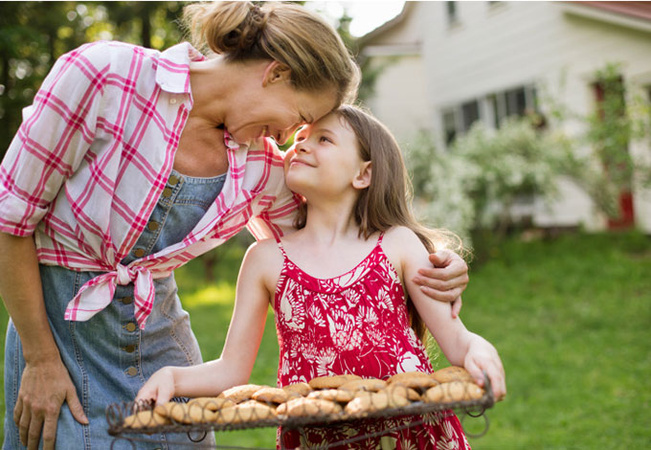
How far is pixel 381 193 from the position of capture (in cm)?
257

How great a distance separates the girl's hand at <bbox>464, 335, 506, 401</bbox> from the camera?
6.24 ft

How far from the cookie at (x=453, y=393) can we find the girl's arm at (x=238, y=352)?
2.63ft

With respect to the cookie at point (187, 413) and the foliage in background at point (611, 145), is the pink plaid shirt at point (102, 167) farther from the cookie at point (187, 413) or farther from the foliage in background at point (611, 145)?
the foliage in background at point (611, 145)

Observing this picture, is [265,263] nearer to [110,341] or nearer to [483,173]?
[110,341]

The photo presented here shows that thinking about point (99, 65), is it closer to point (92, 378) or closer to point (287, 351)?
point (92, 378)

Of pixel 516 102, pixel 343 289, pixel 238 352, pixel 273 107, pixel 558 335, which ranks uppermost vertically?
pixel 273 107

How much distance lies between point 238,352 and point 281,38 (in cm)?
106

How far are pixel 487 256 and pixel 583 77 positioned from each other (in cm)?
424

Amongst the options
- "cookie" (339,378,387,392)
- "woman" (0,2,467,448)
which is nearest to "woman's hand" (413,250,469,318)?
"woman" (0,2,467,448)

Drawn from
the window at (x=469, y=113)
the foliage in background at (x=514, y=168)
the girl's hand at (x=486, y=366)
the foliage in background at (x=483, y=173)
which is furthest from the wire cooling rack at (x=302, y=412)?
the window at (x=469, y=113)

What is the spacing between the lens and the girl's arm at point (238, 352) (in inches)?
84.0

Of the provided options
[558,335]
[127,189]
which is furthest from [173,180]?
[558,335]

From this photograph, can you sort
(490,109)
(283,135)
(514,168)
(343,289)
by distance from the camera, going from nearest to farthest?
(343,289), (283,135), (514,168), (490,109)

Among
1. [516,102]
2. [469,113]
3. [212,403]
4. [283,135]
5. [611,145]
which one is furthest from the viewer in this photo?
[469,113]
